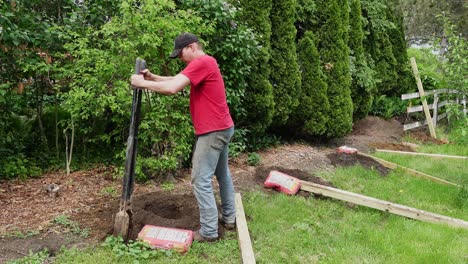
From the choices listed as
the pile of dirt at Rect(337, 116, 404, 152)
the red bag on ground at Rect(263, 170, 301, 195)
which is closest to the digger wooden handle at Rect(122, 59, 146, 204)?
the red bag on ground at Rect(263, 170, 301, 195)

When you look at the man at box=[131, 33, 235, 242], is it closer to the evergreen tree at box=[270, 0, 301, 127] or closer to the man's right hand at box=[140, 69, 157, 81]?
the man's right hand at box=[140, 69, 157, 81]

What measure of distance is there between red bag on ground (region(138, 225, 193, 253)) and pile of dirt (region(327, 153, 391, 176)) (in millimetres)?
4266

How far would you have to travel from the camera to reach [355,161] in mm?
7738

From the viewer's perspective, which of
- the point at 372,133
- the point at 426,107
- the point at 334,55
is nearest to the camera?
the point at 334,55

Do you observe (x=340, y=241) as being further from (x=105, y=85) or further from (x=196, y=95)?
(x=105, y=85)

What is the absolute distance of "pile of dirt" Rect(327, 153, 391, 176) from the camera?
746 cm


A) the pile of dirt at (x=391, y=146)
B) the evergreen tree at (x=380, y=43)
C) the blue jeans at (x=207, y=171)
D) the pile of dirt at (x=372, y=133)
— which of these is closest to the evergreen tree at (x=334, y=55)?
the pile of dirt at (x=372, y=133)

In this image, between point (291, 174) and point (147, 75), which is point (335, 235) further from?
point (147, 75)

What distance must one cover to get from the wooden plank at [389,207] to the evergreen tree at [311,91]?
130 inches

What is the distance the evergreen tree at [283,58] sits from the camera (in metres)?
8.05

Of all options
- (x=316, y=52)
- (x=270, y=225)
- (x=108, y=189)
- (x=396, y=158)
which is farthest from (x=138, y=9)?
(x=396, y=158)

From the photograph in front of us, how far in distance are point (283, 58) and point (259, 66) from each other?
3.01ft

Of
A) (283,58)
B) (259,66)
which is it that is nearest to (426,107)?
(283,58)

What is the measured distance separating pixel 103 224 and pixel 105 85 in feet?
5.47
